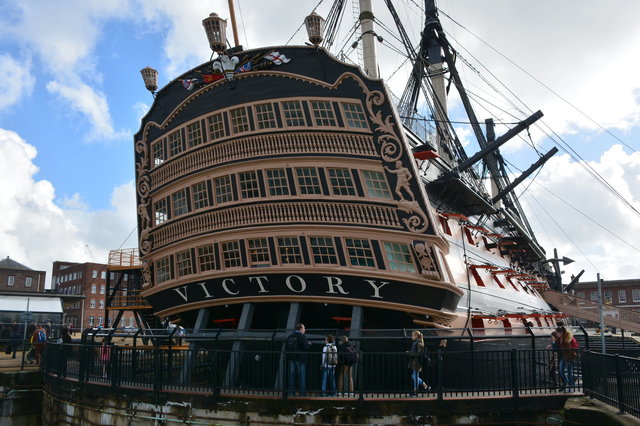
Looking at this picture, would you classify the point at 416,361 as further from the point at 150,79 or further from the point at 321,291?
the point at 150,79

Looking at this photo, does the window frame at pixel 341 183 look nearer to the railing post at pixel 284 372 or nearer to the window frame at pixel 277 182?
the window frame at pixel 277 182

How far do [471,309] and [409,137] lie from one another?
6.65 m

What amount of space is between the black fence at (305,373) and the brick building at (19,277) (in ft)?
225

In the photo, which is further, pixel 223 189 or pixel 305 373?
pixel 223 189

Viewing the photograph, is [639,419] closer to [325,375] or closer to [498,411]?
[498,411]

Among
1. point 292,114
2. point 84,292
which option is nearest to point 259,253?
point 292,114

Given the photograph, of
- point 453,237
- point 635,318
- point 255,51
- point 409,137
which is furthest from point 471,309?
point 635,318

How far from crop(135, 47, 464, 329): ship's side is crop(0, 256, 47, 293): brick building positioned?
64208mm

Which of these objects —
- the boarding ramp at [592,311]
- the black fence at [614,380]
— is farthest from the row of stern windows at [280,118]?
the boarding ramp at [592,311]

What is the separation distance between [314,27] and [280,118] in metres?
3.23

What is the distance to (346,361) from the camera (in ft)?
39.9

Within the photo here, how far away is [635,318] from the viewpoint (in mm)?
32344

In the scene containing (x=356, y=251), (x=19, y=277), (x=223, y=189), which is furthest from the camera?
(x=19, y=277)

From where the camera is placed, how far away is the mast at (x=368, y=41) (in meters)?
26.5
